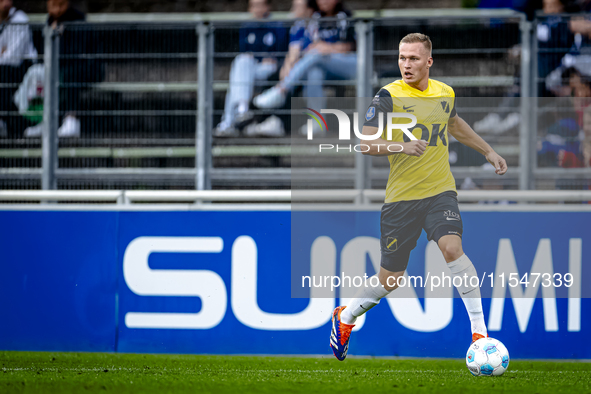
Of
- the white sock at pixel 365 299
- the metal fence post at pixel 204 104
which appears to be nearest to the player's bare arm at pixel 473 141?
the white sock at pixel 365 299

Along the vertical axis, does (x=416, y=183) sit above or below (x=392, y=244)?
above

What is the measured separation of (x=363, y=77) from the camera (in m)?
5.35

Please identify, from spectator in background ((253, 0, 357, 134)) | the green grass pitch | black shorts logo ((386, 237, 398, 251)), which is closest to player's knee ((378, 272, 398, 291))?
black shorts logo ((386, 237, 398, 251))

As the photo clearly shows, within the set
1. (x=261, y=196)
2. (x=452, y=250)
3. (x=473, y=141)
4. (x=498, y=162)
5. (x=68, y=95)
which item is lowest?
(x=452, y=250)

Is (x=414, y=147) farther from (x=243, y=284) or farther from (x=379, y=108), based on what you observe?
(x=243, y=284)

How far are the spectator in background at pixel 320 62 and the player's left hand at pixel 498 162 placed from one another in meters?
1.21

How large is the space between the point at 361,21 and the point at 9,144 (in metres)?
2.96

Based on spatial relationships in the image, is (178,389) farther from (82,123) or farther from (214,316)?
(82,123)

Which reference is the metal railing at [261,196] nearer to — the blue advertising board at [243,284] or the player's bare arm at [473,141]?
the blue advertising board at [243,284]

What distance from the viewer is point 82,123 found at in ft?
18.4

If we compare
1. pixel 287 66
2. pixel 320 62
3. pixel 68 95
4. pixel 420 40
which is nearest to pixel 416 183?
pixel 420 40

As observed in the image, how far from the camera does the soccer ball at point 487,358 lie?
431cm

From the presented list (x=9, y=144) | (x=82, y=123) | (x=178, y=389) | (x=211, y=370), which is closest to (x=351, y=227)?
(x=211, y=370)

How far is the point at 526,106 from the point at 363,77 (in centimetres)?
123
